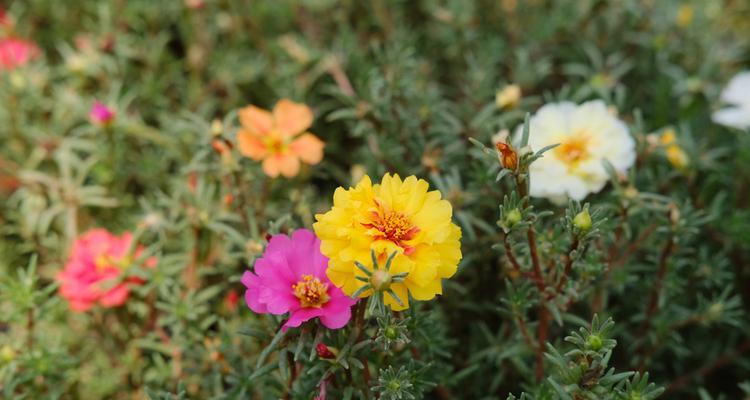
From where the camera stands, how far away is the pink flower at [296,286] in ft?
4.11

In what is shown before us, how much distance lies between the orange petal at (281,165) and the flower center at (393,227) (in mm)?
581

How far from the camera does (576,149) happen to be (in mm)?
1666

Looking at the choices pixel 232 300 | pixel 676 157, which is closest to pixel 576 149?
pixel 676 157

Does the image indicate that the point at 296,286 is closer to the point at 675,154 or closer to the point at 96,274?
the point at 96,274

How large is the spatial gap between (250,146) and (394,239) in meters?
0.65

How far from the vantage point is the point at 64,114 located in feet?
7.55

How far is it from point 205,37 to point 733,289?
197 cm

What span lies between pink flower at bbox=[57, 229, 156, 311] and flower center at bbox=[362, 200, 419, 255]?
875 mm

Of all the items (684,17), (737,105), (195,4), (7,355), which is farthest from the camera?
(684,17)

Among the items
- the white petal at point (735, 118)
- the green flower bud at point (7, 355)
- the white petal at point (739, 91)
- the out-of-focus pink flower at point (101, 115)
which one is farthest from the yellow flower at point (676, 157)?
the green flower bud at point (7, 355)

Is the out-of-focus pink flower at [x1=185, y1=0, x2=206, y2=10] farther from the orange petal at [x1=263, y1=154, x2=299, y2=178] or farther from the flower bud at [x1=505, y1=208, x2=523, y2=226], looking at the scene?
the flower bud at [x1=505, y1=208, x2=523, y2=226]

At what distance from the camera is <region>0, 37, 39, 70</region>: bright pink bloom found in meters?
2.29

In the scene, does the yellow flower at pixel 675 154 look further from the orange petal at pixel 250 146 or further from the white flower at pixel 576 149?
the orange petal at pixel 250 146

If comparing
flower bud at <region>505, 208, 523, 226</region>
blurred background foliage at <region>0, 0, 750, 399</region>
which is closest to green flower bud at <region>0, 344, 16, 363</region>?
blurred background foliage at <region>0, 0, 750, 399</region>
